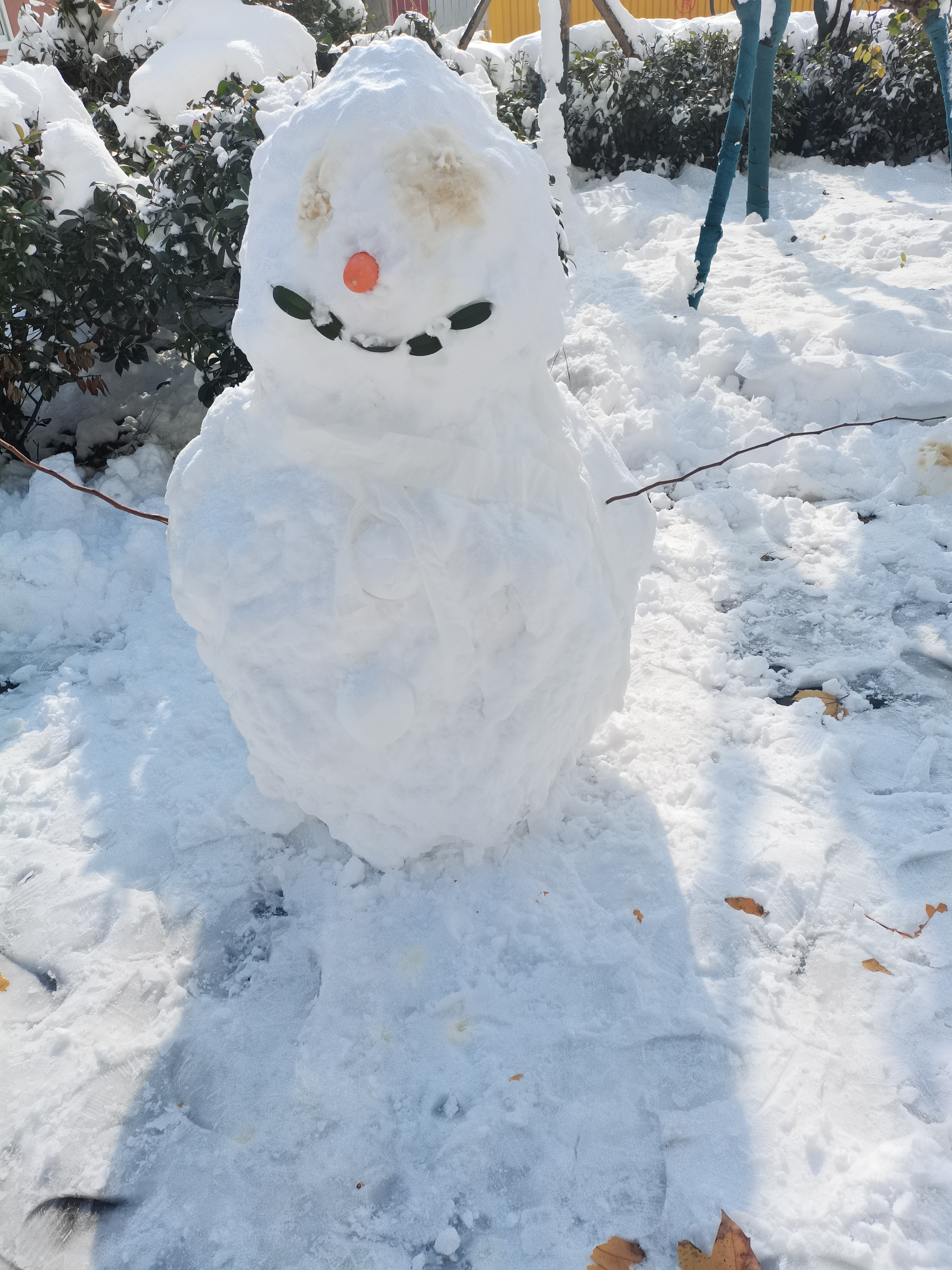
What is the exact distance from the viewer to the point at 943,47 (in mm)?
3945

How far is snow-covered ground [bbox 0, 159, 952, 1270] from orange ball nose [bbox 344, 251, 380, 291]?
3.95 feet

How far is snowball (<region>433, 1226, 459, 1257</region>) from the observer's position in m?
1.31

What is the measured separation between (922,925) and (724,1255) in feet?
2.49

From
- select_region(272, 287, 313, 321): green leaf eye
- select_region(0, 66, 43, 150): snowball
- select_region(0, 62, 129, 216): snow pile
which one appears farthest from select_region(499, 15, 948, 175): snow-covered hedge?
select_region(272, 287, 313, 321): green leaf eye

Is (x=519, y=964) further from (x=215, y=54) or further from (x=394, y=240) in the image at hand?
(x=215, y=54)

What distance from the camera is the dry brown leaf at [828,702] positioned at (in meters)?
2.23

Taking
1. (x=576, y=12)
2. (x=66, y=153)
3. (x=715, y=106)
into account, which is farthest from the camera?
(x=576, y=12)

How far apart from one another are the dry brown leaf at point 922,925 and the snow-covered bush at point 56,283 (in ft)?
10.2

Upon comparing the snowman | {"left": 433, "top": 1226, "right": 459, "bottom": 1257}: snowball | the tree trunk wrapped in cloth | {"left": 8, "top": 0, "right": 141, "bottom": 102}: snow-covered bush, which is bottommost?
{"left": 433, "top": 1226, "right": 459, "bottom": 1257}: snowball

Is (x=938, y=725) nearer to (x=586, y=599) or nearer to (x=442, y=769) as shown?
(x=586, y=599)

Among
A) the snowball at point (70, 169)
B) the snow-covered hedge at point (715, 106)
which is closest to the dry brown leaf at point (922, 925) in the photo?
the snowball at point (70, 169)

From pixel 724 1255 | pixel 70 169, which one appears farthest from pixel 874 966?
pixel 70 169

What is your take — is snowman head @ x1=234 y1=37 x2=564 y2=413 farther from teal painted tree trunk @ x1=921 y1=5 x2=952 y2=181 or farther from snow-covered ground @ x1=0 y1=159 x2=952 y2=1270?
teal painted tree trunk @ x1=921 y1=5 x2=952 y2=181

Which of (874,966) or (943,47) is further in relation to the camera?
(943,47)
